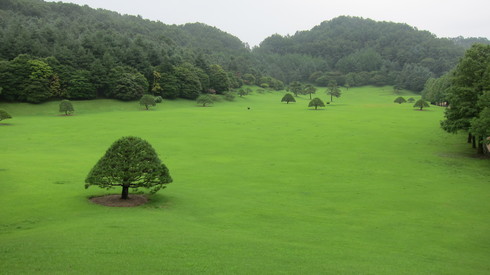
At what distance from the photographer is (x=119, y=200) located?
19.7 metres

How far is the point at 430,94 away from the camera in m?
100

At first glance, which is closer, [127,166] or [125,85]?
[127,166]

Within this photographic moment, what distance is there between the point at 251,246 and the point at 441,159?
1099 inches

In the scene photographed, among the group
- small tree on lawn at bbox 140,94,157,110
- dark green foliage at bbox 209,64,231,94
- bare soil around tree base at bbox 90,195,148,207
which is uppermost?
dark green foliage at bbox 209,64,231,94

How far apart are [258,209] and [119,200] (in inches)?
274

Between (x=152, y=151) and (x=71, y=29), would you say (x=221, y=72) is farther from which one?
(x=152, y=151)

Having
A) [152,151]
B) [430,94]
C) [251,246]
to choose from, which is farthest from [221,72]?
[251,246]

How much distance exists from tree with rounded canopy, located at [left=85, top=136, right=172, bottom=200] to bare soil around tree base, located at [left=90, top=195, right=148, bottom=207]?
76 centimetres

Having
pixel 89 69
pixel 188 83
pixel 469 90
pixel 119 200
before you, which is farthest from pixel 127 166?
pixel 188 83

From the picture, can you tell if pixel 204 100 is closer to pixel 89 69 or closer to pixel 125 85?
pixel 125 85

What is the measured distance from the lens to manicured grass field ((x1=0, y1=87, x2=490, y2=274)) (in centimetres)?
1173

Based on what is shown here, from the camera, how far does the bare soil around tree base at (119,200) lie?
19.0 meters

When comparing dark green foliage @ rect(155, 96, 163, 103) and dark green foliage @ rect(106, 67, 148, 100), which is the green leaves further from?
dark green foliage @ rect(155, 96, 163, 103)

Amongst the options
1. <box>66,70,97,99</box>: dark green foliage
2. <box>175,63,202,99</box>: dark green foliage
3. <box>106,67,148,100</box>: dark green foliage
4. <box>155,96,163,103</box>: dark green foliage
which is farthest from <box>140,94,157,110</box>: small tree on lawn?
<box>175,63,202,99</box>: dark green foliage
